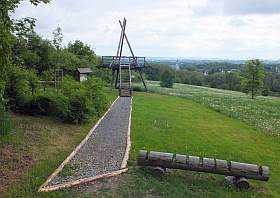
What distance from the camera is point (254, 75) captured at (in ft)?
194

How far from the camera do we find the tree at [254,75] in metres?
58.8

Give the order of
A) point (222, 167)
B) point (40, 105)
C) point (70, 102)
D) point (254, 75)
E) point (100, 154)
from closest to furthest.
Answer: point (222, 167) → point (100, 154) → point (70, 102) → point (40, 105) → point (254, 75)

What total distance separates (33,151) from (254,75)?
5031 cm

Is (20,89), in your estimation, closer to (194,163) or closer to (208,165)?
(194,163)

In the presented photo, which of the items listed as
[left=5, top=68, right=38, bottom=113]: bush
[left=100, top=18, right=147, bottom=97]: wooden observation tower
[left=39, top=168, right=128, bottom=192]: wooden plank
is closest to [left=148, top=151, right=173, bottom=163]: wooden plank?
[left=39, top=168, right=128, bottom=192]: wooden plank

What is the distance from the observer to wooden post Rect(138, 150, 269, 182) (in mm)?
11328

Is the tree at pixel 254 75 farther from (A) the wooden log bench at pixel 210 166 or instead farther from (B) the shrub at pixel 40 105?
(A) the wooden log bench at pixel 210 166

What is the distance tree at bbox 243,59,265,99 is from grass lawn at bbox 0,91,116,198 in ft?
143

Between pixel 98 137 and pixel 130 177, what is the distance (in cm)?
561

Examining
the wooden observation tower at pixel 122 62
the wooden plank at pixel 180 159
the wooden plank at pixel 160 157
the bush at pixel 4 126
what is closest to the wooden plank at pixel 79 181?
the wooden plank at pixel 160 157

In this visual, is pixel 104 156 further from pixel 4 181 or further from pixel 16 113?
pixel 16 113

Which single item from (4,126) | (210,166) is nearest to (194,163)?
(210,166)

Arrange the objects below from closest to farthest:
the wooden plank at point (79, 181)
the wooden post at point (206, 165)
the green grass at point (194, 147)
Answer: the wooden plank at point (79, 181) → the green grass at point (194, 147) → the wooden post at point (206, 165)

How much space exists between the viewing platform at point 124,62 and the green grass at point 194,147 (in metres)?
13.2
